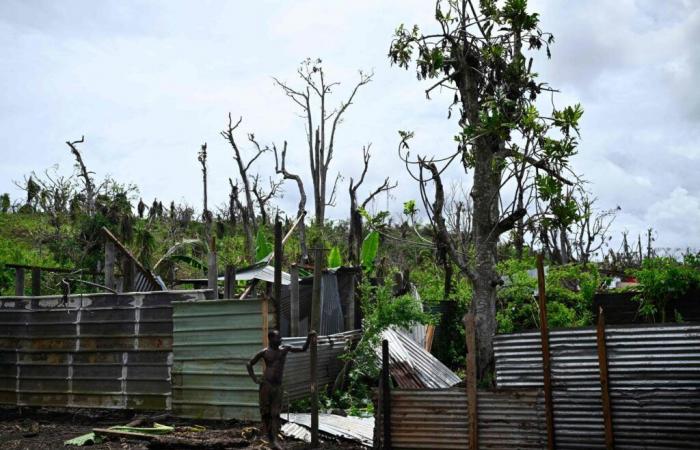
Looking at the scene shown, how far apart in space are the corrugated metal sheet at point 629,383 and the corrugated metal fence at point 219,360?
4729 millimetres

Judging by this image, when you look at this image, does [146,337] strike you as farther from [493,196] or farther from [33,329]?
[493,196]

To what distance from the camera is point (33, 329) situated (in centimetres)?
1430

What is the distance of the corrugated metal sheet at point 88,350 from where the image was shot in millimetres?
12711

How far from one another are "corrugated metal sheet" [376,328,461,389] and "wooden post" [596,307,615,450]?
5566mm

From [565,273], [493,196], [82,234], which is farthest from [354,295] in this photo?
[82,234]

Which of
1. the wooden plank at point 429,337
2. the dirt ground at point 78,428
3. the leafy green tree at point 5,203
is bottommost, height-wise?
the dirt ground at point 78,428

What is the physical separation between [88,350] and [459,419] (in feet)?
25.3

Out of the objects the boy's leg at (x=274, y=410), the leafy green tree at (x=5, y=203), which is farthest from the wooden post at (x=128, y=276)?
the leafy green tree at (x=5, y=203)

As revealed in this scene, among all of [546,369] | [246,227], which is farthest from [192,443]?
[246,227]

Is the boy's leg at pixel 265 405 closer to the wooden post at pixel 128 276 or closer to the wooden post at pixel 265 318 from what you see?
the wooden post at pixel 265 318

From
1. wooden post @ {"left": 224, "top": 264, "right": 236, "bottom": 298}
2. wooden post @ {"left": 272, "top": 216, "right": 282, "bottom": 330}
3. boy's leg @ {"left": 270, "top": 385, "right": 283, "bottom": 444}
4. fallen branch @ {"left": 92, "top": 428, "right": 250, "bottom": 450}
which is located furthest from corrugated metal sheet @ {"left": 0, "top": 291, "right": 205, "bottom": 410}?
boy's leg @ {"left": 270, "top": 385, "right": 283, "bottom": 444}

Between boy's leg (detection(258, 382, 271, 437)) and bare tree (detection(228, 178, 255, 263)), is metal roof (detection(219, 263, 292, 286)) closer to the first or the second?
boy's leg (detection(258, 382, 271, 437))

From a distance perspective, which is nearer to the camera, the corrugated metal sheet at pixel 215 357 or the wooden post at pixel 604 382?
the wooden post at pixel 604 382

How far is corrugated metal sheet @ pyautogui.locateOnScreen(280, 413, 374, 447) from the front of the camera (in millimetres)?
10523
